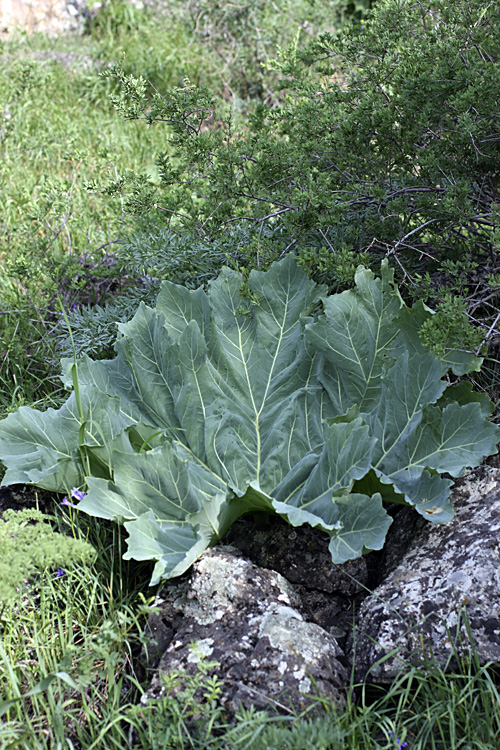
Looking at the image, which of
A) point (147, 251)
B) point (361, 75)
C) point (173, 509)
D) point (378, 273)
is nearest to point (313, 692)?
→ point (173, 509)

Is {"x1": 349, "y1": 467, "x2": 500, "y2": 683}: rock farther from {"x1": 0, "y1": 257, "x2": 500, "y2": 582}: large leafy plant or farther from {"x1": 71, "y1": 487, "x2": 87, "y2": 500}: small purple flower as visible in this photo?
{"x1": 71, "y1": 487, "x2": 87, "y2": 500}: small purple flower

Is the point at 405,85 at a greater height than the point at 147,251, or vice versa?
the point at 405,85

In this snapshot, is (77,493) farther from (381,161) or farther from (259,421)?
(381,161)

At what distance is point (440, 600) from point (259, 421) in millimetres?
847

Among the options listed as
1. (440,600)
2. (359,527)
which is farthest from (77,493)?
(440,600)

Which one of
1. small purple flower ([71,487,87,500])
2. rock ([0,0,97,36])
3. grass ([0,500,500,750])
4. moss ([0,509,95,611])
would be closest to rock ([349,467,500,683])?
grass ([0,500,500,750])

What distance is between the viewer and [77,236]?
3.94 meters

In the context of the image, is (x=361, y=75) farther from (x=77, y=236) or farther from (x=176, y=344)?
(x=77, y=236)

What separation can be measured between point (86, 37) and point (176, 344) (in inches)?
235

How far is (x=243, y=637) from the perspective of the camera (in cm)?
170

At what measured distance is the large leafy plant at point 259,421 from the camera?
1856 mm

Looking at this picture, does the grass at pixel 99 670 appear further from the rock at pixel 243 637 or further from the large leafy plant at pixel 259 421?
the large leafy plant at pixel 259 421

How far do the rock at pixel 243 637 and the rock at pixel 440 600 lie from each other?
0.13 meters

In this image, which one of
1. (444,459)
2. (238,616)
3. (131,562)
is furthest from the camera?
(131,562)
